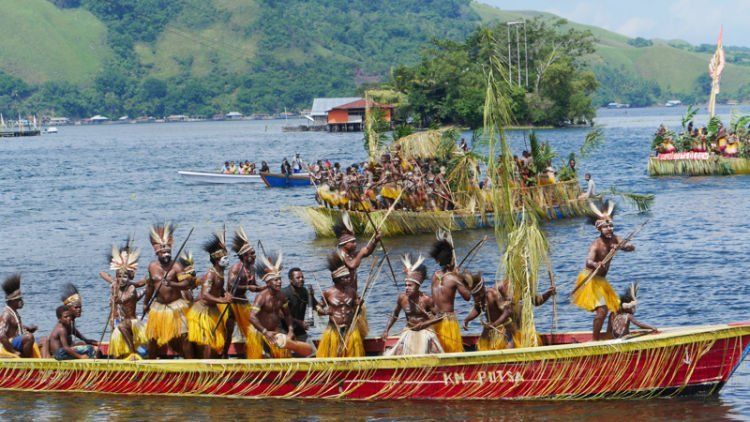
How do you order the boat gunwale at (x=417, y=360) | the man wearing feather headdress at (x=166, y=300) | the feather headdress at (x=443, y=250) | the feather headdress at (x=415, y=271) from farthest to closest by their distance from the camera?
the man wearing feather headdress at (x=166, y=300) < the feather headdress at (x=443, y=250) < the feather headdress at (x=415, y=271) < the boat gunwale at (x=417, y=360)

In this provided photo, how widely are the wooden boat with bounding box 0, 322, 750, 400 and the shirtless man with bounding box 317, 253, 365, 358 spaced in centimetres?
38

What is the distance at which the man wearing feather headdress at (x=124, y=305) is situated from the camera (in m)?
16.8

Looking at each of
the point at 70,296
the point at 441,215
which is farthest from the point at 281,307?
the point at 441,215

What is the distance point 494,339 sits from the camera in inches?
617

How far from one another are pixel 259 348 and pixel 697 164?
3713cm

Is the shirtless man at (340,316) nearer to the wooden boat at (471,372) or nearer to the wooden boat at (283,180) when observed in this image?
the wooden boat at (471,372)

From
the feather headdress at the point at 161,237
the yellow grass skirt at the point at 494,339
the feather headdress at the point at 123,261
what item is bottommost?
the yellow grass skirt at the point at 494,339

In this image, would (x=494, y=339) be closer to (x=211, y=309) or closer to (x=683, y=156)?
(x=211, y=309)

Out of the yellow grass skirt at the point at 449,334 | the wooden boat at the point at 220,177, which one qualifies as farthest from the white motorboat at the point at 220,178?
the yellow grass skirt at the point at 449,334

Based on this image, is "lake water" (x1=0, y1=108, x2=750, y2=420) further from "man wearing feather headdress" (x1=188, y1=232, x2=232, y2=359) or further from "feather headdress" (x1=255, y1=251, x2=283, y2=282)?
"feather headdress" (x1=255, y1=251, x2=283, y2=282)

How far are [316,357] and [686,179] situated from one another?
38.1 m

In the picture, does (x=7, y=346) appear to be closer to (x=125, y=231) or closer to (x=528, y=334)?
(x=528, y=334)

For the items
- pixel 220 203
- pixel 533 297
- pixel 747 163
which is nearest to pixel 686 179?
pixel 747 163

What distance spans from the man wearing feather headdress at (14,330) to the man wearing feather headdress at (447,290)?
20.5 feet
